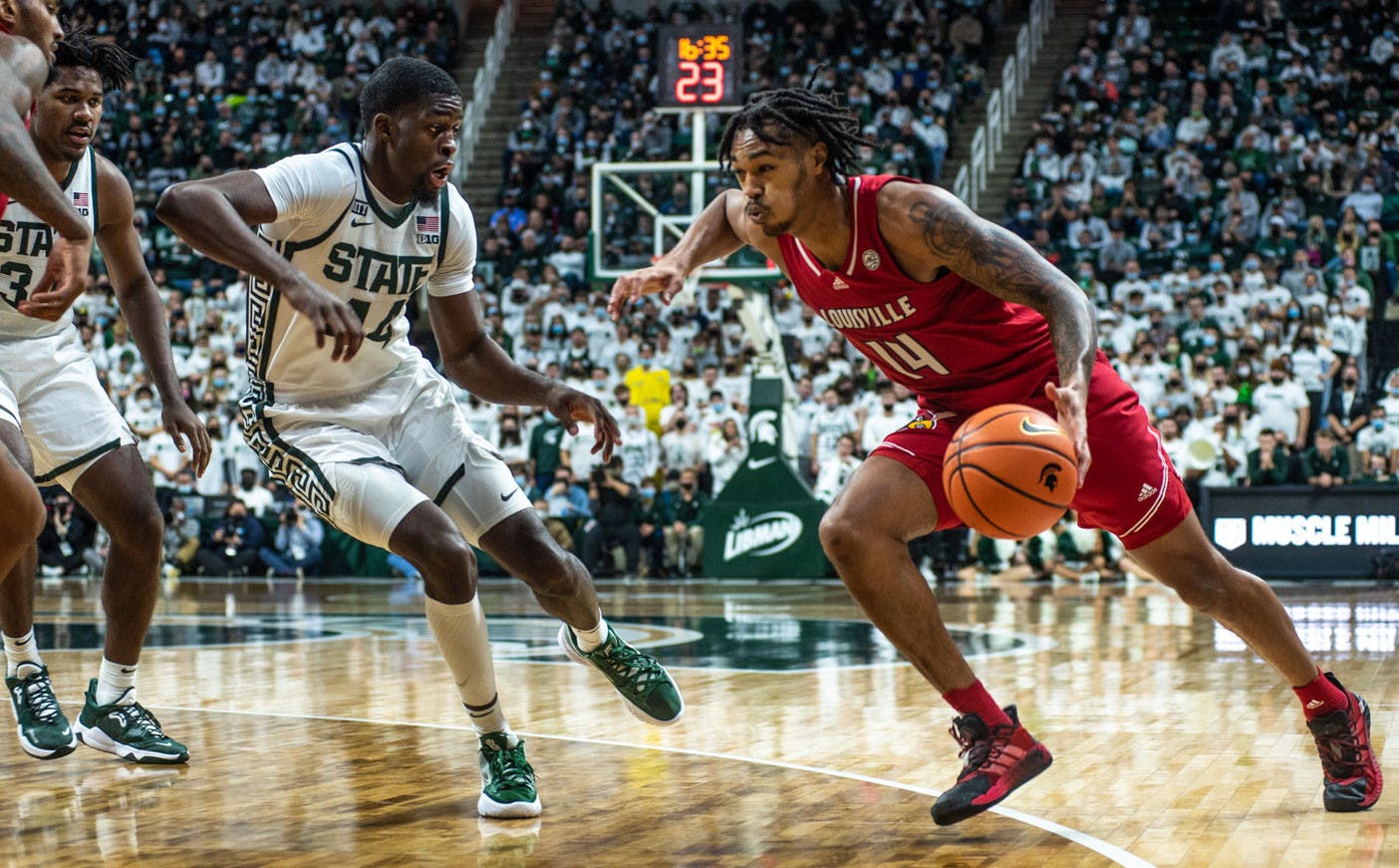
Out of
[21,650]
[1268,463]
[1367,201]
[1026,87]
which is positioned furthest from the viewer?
[1026,87]

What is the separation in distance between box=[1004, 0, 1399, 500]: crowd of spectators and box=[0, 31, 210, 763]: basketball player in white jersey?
1067 cm

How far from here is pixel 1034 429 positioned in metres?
3.99

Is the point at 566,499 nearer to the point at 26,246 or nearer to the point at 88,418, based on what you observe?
the point at 88,418

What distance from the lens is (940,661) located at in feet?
14.0

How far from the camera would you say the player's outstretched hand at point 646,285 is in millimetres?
4305

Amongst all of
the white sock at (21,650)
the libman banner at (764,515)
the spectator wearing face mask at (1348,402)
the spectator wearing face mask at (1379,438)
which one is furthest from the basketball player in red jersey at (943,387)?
the spectator wearing face mask at (1348,402)

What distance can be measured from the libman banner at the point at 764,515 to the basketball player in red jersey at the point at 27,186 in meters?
10.7

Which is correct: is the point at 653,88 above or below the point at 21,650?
above

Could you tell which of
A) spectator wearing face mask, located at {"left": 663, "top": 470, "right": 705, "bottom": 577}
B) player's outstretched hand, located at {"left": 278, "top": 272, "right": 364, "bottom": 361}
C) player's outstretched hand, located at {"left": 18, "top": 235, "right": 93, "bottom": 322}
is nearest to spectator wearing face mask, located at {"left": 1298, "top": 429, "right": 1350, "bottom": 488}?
spectator wearing face mask, located at {"left": 663, "top": 470, "right": 705, "bottom": 577}

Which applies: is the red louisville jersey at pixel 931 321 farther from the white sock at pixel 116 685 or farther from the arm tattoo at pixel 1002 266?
the white sock at pixel 116 685

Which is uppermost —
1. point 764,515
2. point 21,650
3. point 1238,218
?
point 1238,218

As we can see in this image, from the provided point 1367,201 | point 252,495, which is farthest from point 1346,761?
point 1367,201

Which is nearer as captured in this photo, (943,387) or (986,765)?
(986,765)

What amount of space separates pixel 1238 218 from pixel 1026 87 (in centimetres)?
584
